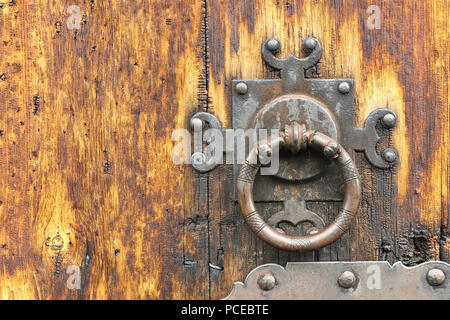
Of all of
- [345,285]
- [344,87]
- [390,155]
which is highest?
[344,87]

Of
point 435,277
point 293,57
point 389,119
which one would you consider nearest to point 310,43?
point 293,57

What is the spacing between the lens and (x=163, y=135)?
0.79 meters

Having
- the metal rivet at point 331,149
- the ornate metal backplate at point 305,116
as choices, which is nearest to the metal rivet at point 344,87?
the ornate metal backplate at point 305,116

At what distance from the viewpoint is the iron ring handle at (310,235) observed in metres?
0.71

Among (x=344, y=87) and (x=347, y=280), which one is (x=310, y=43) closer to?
(x=344, y=87)

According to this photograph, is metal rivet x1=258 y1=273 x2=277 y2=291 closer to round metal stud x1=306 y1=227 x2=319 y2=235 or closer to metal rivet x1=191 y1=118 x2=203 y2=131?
round metal stud x1=306 y1=227 x2=319 y2=235

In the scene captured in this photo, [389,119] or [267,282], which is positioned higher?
[389,119]

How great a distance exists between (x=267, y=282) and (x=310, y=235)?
96 millimetres

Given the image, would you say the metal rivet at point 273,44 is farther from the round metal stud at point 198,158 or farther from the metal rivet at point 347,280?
the metal rivet at point 347,280

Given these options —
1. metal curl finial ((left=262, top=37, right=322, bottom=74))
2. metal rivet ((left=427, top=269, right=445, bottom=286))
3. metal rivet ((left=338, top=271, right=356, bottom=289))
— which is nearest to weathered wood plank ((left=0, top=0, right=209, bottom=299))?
metal curl finial ((left=262, top=37, right=322, bottom=74))

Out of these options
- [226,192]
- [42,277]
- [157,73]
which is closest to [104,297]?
[42,277]

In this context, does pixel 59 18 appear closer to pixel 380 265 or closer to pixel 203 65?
pixel 203 65

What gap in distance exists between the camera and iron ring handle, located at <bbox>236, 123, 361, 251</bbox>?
71 centimetres

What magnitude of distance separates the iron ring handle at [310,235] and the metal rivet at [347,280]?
0.07 m
